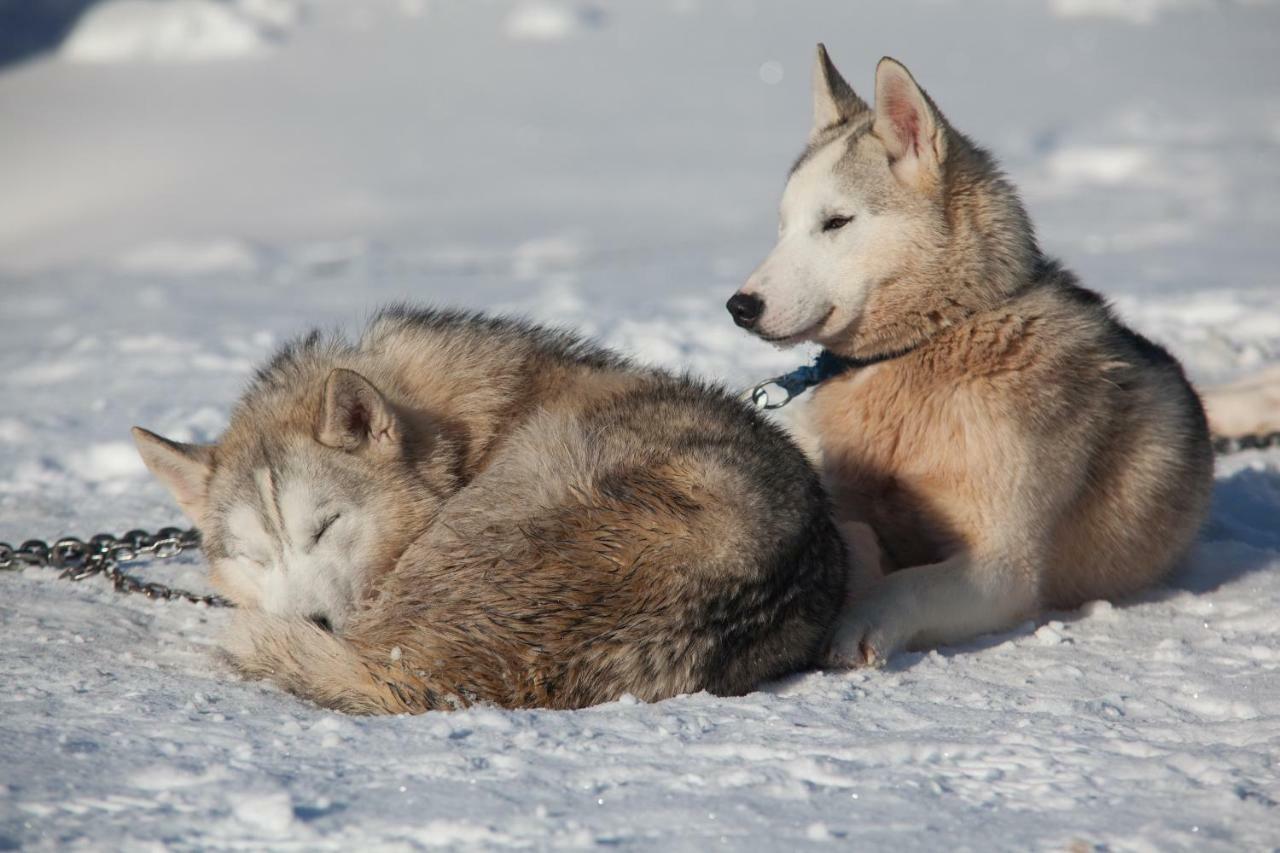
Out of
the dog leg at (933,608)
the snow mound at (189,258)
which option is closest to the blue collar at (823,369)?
the dog leg at (933,608)

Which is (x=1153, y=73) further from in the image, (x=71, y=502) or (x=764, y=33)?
(x=71, y=502)

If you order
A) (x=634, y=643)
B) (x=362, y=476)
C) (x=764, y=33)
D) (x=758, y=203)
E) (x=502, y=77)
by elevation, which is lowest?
(x=634, y=643)

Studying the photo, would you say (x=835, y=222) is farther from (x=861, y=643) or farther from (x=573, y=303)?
(x=573, y=303)

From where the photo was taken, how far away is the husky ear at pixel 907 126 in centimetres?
390

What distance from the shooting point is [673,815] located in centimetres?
238

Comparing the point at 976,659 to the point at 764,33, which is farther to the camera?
the point at 764,33

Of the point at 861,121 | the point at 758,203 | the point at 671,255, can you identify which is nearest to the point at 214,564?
the point at 861,121

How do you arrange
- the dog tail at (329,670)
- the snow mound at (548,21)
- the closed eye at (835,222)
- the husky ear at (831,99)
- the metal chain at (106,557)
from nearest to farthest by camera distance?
the dog tail at (329,670)
the closed eye at (835,222)
the metal chain at (106,557)
the husky ear at (831,99)
the snow mound at (548,21)

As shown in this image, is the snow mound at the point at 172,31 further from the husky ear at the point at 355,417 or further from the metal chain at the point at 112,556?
the husky ear at the point at 355,417

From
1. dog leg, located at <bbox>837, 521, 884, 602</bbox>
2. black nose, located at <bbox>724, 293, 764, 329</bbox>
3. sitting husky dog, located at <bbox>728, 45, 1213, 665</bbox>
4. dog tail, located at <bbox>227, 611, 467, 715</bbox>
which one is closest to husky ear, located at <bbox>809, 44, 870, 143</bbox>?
sitting husky dog, located at <bbox>728, 45, 1213, 665</bbox>

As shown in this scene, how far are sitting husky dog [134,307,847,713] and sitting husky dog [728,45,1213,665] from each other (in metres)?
0.38

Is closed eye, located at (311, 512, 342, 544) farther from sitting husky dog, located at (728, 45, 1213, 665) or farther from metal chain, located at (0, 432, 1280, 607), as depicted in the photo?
sitting husky dog, located at (728, 45, 1213, 665)

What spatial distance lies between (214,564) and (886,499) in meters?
2.03

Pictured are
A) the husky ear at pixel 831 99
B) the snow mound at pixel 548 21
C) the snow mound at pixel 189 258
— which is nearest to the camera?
the husky ear at pixel 831 99
